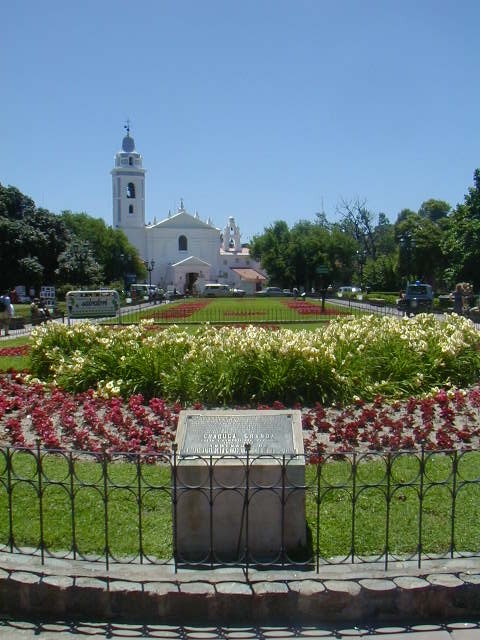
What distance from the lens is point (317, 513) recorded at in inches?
180

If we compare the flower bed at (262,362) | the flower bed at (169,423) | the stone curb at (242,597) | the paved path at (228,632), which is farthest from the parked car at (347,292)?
the paved path at (228,632)

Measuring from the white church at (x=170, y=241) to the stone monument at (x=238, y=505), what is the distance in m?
85.6

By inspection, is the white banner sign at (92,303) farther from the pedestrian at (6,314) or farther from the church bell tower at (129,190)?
the church bell tower at (129,190)

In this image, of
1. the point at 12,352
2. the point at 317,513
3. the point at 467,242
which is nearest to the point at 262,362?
the point at 317,513

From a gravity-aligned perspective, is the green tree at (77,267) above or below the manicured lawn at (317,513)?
above

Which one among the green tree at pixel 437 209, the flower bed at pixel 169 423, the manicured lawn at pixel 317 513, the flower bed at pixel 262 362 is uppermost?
the green tree at pixel 437 209

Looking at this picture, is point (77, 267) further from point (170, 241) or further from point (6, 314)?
point (170, 241)

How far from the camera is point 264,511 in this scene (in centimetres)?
456

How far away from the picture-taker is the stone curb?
3.93 m

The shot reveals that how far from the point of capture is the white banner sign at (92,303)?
23.8m

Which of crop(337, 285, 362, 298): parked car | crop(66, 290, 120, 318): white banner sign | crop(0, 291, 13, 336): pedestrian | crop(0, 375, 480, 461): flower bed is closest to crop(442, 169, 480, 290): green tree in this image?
crop(337, 285, 362, 298): parked car

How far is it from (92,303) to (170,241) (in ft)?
255

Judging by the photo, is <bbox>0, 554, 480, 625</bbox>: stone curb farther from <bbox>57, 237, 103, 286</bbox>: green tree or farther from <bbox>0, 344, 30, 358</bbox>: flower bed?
<bbox>57, 237, 103, 286</bbox>: green tree

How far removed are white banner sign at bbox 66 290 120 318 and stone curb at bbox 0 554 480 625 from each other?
790 inches
